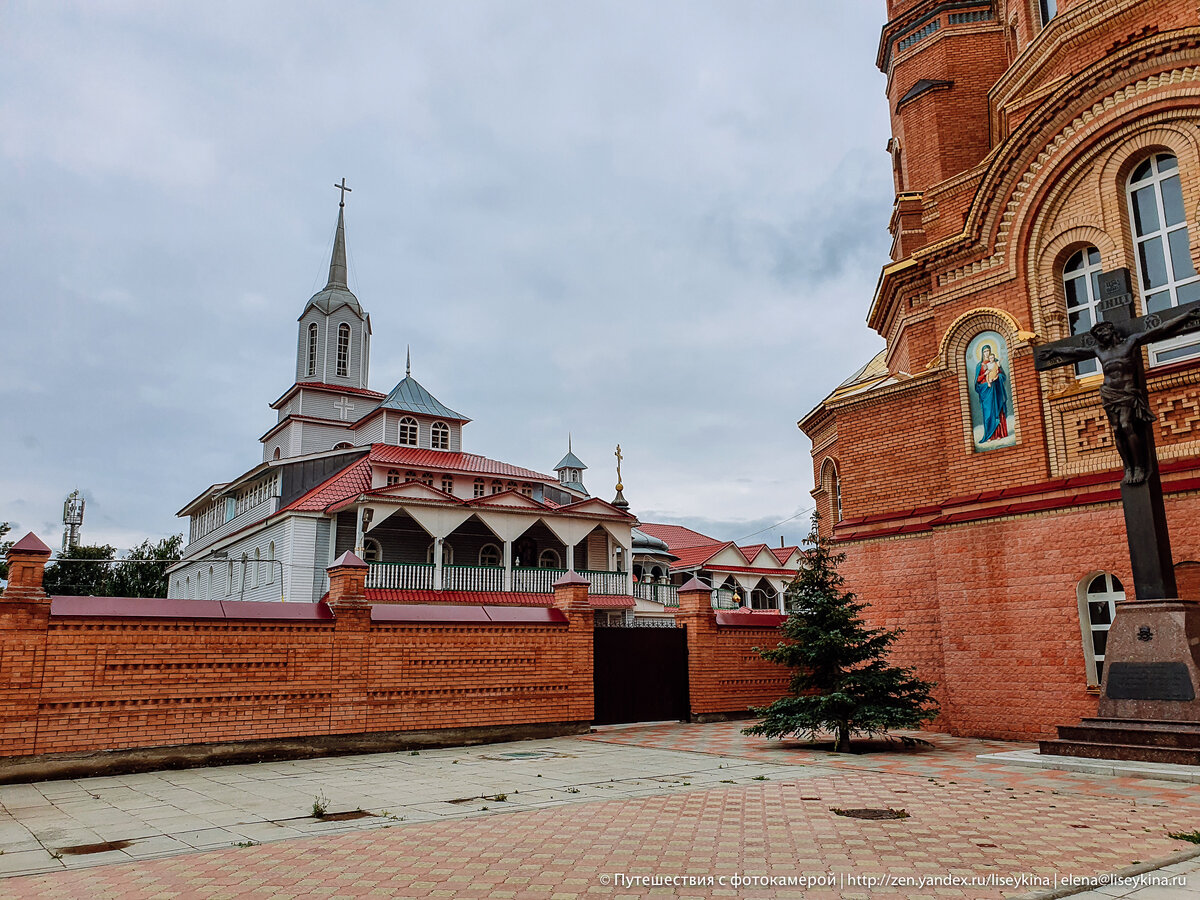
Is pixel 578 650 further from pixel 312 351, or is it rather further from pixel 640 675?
pixel 312 351

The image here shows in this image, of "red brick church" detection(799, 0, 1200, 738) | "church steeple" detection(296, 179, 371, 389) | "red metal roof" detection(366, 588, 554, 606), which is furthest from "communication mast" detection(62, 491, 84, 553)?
"red brick church" detection(799, 0, 1200, 738)

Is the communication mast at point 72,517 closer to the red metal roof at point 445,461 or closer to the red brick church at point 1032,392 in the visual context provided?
the red metal roof at point 445,461

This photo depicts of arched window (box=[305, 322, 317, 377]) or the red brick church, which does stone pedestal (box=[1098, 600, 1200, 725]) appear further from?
arched window (box=[305, 322, 317, 377])

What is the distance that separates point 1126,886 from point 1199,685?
16.3 ft

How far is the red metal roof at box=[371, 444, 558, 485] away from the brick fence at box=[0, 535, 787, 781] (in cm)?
1419

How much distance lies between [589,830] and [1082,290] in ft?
32.9

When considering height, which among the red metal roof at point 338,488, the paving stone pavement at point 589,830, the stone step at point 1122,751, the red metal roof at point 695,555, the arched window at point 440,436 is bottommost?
the paving stone pavement at point 589,830

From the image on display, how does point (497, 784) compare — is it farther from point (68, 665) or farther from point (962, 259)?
point (962, 259)

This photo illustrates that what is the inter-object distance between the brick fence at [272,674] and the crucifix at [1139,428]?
7.60 metres

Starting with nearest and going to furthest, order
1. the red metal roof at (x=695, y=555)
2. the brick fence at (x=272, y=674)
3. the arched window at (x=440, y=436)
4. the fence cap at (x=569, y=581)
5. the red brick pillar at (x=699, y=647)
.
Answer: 1. the brick fence at (x=272, y=674)
2. the fence cap at (x=569, y=581)
3. the red brick pillar at (x=699, y=647)
4. the arched window at (x=440, y=436)
5. the red metal roof at (x=695, y=555)

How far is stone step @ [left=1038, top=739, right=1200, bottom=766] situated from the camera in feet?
26.4

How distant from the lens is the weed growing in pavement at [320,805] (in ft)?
22.1

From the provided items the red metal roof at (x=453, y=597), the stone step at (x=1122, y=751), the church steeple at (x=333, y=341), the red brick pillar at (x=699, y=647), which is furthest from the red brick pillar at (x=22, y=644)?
the church steeple at (x=333, y=341)

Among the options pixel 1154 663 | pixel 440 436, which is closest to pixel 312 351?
pixel 440 436
